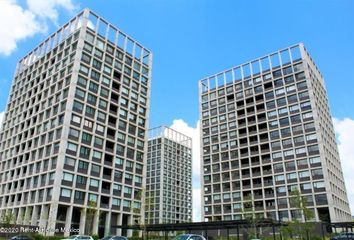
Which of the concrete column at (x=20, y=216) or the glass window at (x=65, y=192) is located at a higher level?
the glass window at (x=65, y=192)

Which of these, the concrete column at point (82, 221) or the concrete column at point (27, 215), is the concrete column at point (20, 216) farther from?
the concrete column at point (82, 221)

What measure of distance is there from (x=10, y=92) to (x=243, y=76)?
68321 mm

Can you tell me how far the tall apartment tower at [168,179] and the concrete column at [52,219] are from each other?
72430mm

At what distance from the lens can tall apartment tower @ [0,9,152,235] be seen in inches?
2633

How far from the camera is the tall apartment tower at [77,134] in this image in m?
66.9

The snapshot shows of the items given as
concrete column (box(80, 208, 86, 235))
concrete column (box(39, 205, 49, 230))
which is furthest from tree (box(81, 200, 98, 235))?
concrete column (box(39, 205, 49, 230))

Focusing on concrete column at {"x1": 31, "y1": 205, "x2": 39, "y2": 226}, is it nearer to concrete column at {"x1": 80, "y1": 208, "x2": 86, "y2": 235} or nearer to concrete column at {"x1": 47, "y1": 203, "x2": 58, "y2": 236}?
concrete column at {"x1": 47, "y1": 203, "x2": 58, "y2": 236}

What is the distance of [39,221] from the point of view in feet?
207

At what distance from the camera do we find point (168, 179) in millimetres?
142750

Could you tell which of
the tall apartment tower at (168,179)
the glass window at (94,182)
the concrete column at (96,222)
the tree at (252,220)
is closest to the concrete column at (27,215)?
the concrete column at (96,222)

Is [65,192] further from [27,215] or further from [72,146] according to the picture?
[72,146]

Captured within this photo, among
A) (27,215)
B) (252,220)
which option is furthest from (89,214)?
(252,220)

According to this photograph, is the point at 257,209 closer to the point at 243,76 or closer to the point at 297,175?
the point at 297,175

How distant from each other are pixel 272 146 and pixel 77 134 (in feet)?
166
